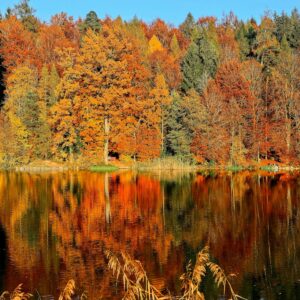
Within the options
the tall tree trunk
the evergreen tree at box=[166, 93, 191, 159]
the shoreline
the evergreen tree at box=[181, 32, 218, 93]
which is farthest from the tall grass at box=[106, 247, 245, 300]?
the evergreen tree at box=[181, 32, 218, 93]

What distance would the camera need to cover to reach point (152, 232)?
2261cm

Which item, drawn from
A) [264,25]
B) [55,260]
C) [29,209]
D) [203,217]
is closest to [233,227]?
[203,217]

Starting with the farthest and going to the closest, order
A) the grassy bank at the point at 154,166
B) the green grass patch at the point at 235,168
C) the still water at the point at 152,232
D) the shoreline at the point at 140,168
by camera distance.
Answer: the green grass patch at the point at 235,168 → the grassy bank at the point at 154,166 → the shoreline at the point at 140,168 → the still water at the point at 152,232

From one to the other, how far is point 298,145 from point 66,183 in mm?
26761

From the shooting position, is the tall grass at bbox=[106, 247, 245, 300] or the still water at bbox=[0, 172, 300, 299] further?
the still water at bbox=[0, 172, 300, 299]

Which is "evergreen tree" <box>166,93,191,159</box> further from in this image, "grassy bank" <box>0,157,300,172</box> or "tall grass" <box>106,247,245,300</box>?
"tall grass" <box>106,247,245,300</box>

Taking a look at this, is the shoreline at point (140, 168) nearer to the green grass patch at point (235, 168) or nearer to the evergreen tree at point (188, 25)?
the green grass patch at point (235, 168)

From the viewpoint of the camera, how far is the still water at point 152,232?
15750 millimetres

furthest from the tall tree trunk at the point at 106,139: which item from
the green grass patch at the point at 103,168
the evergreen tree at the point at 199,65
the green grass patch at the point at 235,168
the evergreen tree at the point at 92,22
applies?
the evergreen tree at the point at 92,22

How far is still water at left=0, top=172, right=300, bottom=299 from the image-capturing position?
1575cm

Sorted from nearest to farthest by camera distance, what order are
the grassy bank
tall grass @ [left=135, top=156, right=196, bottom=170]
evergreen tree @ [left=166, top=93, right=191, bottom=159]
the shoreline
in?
tall grass @ [left=135, top=156, right=196, bottom=170] < the shoreline < the grassy bank < evergreen tree @ [left=166, top=93, right=191, bottom=159]

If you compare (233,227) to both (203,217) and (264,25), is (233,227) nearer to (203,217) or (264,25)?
(203,217)

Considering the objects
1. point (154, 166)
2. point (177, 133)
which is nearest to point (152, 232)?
point (154, 166)

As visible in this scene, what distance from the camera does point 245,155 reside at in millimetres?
58594
